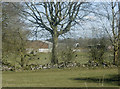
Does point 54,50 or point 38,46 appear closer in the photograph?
point 38,46

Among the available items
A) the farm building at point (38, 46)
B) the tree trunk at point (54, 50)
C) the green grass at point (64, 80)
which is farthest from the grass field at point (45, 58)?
the green grass at point (64, 80)

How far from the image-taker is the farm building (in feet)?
37.0

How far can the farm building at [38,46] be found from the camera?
1127 cm

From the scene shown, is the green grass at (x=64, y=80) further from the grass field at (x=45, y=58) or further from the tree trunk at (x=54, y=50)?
the tree trunk at (x=54, y=50)

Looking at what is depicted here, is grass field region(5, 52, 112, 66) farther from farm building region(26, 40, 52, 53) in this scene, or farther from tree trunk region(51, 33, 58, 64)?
farm building region(26, 40, 52, 53)

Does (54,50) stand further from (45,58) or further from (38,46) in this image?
(38,46)

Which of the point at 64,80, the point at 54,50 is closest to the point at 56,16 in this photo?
the point at 54,50

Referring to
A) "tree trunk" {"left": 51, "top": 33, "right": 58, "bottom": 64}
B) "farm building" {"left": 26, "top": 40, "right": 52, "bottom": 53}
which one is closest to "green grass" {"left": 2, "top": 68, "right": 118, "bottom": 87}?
"farm building" {"left": 26, "top": 40, "right": 52, "bottom": 53}

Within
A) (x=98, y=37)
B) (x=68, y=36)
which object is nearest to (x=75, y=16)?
(x=68, y=36)

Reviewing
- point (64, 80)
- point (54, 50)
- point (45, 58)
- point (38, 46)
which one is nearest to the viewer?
point (64, 80)

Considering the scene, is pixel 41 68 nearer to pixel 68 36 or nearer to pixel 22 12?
pixel 68 36

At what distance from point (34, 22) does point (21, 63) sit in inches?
119

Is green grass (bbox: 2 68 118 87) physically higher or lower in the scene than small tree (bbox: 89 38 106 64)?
lower

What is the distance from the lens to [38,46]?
1213 cm
